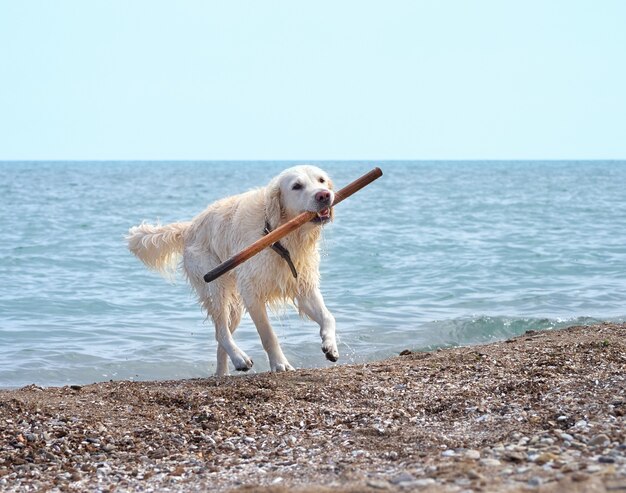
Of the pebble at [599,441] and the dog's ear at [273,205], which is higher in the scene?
the dog's ear at [273,205]

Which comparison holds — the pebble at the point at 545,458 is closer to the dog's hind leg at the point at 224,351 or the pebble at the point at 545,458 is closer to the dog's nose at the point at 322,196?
the dog's nose at the point at 322,196

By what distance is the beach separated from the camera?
12.8 ft

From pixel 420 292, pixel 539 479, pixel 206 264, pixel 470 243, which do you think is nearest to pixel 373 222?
pixel 470 243

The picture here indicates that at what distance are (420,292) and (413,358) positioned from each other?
16.9ft

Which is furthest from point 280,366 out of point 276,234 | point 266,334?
point 276,234

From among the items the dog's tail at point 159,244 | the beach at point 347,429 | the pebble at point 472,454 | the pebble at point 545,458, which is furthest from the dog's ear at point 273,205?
the pebble at point 545,458

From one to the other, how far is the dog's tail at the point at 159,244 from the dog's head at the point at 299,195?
153 cm

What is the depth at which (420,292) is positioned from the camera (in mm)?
12555

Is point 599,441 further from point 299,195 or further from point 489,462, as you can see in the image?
point 299,195

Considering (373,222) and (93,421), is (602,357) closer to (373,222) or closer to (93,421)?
(93,421)

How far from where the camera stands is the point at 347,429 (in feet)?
16.9

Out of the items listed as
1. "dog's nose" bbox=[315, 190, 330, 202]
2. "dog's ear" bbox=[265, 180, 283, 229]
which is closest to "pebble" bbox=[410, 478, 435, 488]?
"dog's nose" bbox=[315, 190, 330, 202]

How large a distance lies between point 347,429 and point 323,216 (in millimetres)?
2024

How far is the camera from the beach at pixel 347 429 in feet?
12.8
